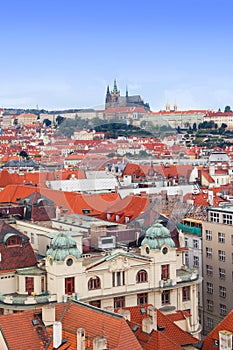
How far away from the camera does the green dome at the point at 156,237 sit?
34.3m

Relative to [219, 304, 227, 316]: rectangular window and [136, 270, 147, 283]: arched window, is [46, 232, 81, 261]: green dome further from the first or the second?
[219, 304, 227, 316]: rectangular window

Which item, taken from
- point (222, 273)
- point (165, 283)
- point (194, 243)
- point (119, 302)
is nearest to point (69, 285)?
point (119, 302)

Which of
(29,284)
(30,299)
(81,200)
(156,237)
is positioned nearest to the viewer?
(30,299)

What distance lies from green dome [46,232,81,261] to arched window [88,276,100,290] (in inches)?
52.7

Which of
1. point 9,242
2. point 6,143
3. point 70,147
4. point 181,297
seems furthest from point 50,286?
point 6,143

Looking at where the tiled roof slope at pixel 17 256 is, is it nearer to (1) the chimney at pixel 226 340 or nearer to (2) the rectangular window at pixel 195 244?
(1) the chimney at pixel 226 340

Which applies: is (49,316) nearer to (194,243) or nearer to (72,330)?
(72,330)

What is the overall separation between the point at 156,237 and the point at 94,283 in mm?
3717

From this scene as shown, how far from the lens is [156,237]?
34.5 m

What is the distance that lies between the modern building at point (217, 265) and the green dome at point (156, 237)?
27.9ft

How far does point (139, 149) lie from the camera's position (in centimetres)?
4303

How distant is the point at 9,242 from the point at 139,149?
1108 centimetres

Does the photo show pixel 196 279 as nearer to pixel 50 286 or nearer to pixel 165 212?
pixel 50 286

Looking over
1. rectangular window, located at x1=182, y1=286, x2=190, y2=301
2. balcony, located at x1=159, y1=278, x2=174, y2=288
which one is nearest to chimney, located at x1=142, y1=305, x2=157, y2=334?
balcony, located at x1=159, y1=278, x2=174, y2=288
